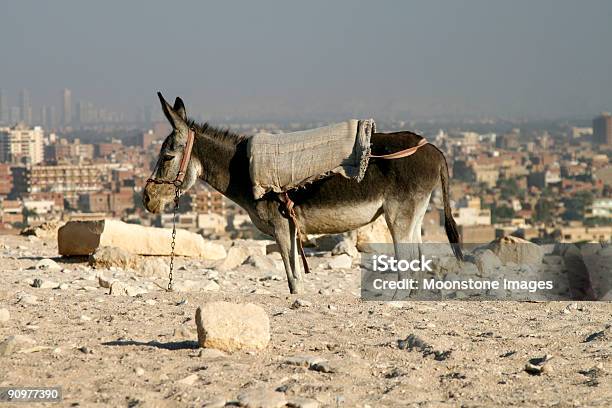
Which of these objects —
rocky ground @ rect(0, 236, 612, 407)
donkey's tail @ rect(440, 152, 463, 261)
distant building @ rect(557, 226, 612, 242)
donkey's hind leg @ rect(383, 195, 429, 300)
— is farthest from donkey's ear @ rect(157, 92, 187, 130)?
distant building @ rect(557, 226, 612, 242)

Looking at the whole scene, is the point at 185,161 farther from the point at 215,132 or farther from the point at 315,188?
the point at 315,188

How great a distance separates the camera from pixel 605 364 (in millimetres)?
8062

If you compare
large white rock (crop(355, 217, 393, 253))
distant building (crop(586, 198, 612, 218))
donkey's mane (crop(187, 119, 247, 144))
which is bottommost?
distant building (crop(586, 198, 612, 218))

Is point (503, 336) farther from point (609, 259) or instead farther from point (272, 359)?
point (609, 259)

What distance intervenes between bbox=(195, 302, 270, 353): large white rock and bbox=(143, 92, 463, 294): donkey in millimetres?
2839

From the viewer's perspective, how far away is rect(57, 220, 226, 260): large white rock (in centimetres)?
1675

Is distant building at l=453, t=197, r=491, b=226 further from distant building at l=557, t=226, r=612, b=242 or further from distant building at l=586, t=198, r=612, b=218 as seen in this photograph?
distant building at l=586, t=198, r=612, b=218

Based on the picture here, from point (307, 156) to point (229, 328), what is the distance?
3.11 m

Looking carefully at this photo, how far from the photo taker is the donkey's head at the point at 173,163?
11469mm

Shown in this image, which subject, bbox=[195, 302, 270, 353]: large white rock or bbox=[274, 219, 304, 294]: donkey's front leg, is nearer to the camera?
bbox=[195, 302, 270, 353]: large white rock

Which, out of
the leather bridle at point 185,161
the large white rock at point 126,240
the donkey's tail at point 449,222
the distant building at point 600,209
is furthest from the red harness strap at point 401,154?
the distant building at point 600,209

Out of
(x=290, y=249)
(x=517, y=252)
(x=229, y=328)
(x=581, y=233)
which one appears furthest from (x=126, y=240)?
(x=581, y=233)

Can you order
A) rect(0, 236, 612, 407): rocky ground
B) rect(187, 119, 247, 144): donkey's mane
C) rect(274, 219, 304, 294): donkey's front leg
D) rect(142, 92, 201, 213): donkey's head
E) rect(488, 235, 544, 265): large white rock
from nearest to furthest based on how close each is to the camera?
rect(0, 236, 612, 407): rocky ground
rect(274, 219, 304, 294): donkey's front leg
rect(142, 92, 201, 213): donkey's head
rect(187, 119, 247, 144): donkey's mane
rect(488, 235, 544, 265): large white rock

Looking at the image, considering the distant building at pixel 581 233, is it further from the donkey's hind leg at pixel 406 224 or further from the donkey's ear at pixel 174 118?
the donkey's ear at pixel 174 118
